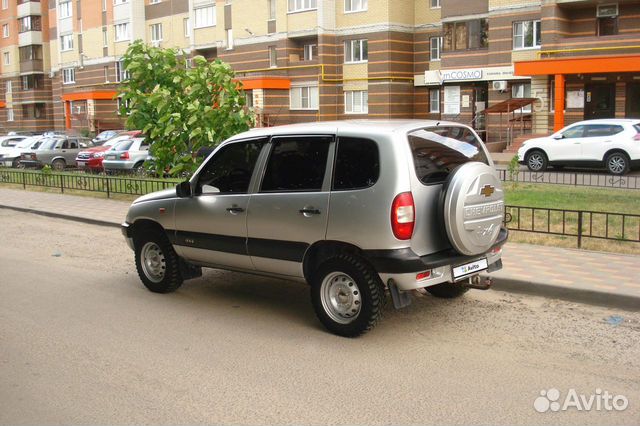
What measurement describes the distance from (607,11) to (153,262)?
1115 inches

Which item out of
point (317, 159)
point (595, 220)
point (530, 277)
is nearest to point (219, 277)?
point (317, 159)

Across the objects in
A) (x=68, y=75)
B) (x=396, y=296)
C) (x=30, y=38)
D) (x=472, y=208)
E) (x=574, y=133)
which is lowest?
(x=396, y=296)

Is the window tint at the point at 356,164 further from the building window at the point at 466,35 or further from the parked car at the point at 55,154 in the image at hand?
the building window at the point at 466,35

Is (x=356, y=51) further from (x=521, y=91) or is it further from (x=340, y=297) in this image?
(x=340, y=297)

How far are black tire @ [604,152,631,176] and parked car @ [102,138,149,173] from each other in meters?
14.5

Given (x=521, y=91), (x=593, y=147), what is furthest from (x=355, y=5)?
(x=593, y=147)

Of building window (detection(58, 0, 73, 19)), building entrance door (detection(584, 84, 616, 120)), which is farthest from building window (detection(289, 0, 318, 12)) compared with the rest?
building window (detection(58, 0, 73, 19))

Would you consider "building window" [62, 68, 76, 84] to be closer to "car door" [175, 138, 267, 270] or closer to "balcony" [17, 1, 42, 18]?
"balcony" [17, 1, 42, 18]

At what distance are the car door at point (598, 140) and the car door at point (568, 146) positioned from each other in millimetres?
198

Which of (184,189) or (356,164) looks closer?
(356,164)

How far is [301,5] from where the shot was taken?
41.8 metres

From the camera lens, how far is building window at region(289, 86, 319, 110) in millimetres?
41938

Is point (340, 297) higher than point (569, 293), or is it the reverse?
point (340, 297)

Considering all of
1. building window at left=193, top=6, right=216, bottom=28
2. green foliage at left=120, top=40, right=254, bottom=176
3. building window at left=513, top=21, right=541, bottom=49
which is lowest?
green foliage at left=120, top=40, right=254, bottom=176
